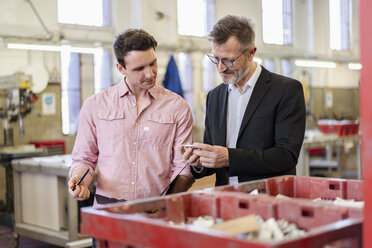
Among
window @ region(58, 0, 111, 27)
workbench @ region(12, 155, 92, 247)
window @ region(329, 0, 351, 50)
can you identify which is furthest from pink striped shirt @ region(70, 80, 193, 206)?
window @ region(329, 0, 351, 50)

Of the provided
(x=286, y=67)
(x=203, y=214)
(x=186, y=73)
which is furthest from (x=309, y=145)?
(x=203, y=214)

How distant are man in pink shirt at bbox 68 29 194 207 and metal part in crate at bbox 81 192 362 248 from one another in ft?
1.92

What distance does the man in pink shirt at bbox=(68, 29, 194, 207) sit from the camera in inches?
84.7

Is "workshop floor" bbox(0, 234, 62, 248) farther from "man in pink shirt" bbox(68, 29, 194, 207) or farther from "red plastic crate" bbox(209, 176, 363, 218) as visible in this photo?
"red plastic crate" bbox(209, 176, 363, 218)

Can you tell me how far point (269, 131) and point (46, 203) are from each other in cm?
313

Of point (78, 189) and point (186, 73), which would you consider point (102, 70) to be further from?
point (78, 189)

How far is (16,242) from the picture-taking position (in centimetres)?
489

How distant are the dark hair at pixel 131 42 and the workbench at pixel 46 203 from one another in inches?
93.1

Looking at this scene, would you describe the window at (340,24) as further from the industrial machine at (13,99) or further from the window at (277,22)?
the industrial machine at (13,99)

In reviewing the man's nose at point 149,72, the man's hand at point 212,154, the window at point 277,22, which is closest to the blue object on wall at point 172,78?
the window at point 277,22

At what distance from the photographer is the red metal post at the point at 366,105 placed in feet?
3.61

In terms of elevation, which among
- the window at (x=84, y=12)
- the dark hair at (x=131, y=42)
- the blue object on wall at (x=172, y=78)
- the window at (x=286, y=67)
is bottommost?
the dark hair at (x=131, y=42)

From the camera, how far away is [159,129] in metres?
2.20

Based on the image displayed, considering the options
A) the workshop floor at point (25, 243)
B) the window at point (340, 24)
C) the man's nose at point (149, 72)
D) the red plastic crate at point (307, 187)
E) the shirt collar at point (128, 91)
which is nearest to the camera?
the red plastic crate at point (307, 187)
